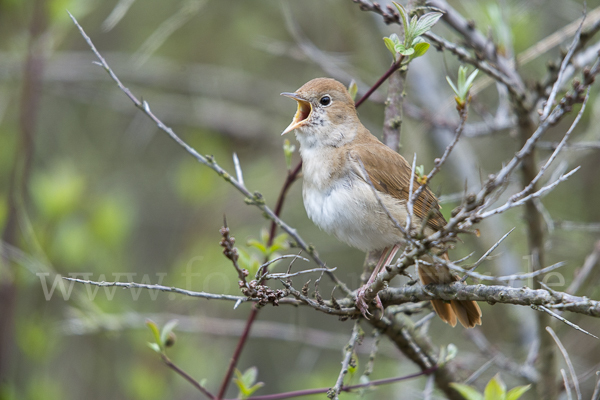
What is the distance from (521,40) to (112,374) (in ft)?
15.8

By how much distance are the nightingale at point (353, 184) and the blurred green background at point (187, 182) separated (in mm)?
540

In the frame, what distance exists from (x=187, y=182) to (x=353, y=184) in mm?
2555

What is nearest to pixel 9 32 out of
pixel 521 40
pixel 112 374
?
pixel 112 374

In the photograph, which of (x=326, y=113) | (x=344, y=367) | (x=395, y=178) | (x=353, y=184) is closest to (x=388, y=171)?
(x=395, y=178)

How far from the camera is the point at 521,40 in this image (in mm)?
5066

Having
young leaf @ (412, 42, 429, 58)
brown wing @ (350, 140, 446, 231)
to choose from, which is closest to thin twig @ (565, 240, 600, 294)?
brown wing @ (350, 140, 446, 231)

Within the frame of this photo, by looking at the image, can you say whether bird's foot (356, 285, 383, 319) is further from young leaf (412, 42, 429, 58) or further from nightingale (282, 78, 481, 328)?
young leaf (412, 42, 429, 58)

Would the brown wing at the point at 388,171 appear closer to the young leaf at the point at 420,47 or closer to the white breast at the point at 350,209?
the white breast at the point at 350,209

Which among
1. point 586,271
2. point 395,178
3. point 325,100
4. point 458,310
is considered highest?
point 325,100

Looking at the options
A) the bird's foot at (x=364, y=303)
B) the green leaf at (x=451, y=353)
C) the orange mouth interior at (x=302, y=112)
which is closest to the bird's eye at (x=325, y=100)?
the orange mouth interior at (x=302, y=112)

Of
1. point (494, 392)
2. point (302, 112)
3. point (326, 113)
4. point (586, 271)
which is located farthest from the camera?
point (302, 112)

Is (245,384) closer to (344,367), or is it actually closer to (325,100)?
(344,367)

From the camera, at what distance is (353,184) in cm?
325

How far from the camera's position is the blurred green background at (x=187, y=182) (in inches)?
169
